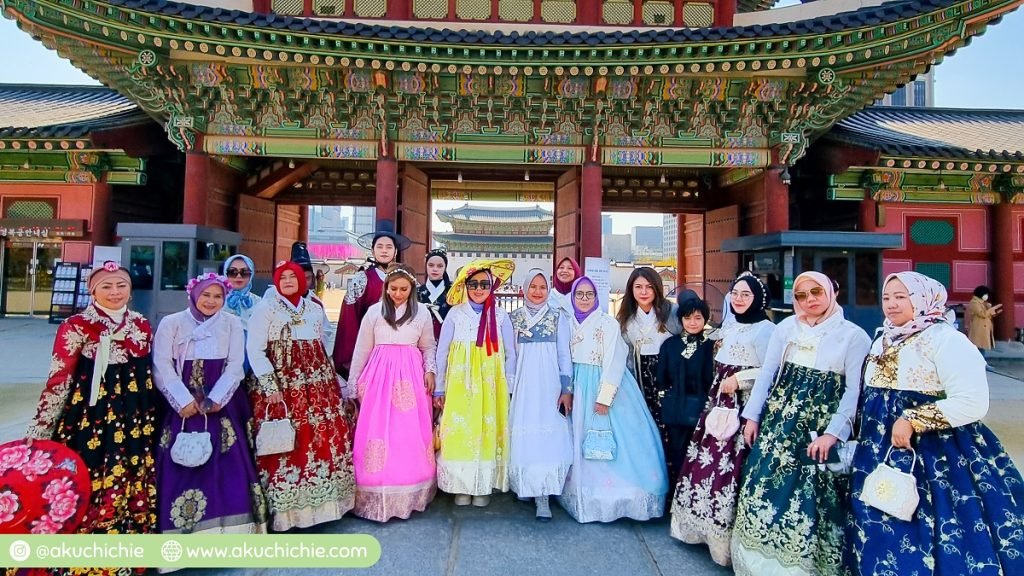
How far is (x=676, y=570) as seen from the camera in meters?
2.53

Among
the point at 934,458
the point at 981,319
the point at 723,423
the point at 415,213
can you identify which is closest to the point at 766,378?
the point at 723,423

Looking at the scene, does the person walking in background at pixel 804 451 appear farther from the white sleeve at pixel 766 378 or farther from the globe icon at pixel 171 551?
the globe icon at pixel 171 551

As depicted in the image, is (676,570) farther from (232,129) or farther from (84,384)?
(232,129)

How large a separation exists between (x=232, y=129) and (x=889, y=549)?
346 inches

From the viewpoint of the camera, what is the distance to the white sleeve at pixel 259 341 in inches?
110

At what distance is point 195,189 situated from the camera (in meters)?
7.50

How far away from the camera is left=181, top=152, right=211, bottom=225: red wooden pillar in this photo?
7.45 m

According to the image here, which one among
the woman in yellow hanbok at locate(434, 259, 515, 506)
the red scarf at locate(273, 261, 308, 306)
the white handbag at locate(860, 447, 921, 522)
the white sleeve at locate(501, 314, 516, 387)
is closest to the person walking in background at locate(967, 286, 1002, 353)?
the white handbag at locate(860, 447, 921, 522)

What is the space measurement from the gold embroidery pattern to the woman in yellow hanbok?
2.06 metres

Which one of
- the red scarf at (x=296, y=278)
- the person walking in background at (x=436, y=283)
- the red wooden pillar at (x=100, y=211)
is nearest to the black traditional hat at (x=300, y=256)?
the person walking in background at (x=436, y=283)

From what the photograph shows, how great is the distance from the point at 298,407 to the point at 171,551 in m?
0.86

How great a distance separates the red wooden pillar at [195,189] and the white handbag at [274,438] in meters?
6.12

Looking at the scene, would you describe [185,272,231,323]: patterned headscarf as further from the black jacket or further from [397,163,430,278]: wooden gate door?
[397,163,430,278]: wooden gate door

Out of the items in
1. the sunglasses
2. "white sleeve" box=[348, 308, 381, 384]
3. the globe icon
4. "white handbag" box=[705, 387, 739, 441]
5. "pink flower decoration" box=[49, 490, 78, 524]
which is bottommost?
the globe icon
